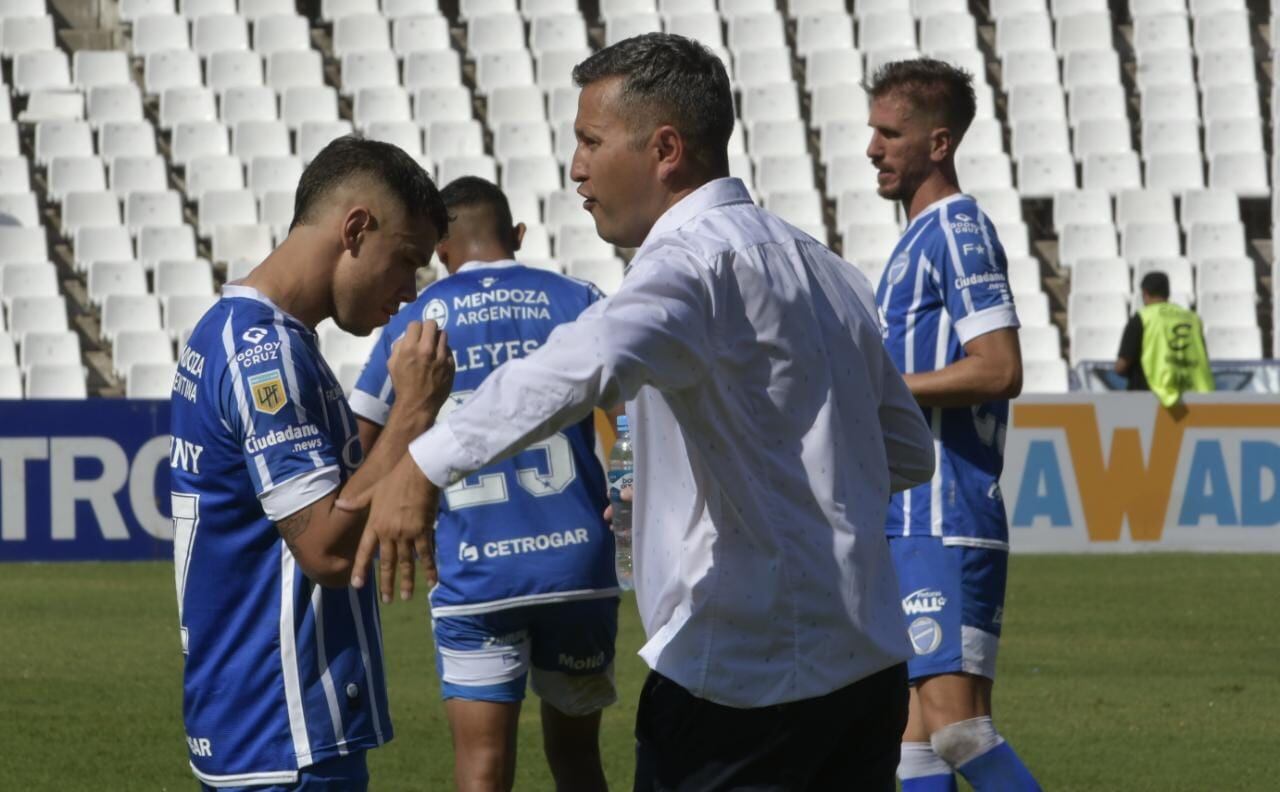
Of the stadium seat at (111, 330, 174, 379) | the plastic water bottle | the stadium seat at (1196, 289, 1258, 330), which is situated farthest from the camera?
the stadium seat at (1196, 289, 1258, 330)

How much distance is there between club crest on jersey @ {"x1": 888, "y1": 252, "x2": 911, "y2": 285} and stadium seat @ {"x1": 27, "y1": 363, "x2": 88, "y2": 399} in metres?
12.8

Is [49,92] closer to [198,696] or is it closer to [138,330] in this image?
[138,330]

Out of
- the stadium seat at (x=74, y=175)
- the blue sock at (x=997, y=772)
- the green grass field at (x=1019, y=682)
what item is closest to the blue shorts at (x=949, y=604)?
the blue sock at (x=997, y=772)

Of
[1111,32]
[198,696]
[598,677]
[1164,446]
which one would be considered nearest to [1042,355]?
[1164,446]

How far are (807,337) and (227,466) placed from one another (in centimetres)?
114

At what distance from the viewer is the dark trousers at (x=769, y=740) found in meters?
3.21

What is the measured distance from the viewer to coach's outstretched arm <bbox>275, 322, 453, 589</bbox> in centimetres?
324

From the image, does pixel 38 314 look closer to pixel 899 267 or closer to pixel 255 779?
pixel 899 267

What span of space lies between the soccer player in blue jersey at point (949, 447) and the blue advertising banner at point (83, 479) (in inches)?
369

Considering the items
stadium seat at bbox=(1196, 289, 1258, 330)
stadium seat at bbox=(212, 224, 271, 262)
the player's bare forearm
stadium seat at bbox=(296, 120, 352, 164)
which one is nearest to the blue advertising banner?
stadium seat at bbox=(212, 224, 271, 262)

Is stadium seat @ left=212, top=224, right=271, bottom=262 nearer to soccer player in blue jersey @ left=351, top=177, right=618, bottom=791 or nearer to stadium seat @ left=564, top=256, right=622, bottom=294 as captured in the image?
stadium seat @ left=564, top=256, right=622, bottom=294

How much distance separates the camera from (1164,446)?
14586 millimetres

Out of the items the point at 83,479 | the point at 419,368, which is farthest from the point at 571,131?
the point at 419,368

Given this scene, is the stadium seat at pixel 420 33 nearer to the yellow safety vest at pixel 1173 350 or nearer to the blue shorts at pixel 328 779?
the yellow safety vest at pixel 1173 350
